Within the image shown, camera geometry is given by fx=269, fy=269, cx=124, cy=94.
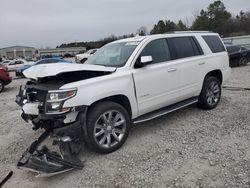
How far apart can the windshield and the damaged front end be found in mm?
732

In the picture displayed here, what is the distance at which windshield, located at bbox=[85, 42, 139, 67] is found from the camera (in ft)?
15.9

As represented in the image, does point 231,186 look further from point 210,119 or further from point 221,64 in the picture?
point 221,64

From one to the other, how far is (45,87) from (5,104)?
599 centimetres

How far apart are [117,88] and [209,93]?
9.46ft

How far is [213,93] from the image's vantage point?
641 cm

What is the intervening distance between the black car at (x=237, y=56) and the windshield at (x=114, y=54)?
12708mm

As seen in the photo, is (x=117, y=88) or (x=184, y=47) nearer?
(x=117, y=88)

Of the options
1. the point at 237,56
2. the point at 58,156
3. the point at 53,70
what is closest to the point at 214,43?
the point at 53,70

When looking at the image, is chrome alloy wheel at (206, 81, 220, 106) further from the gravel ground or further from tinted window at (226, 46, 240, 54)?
tinted window at (226, 46, 240, 54)

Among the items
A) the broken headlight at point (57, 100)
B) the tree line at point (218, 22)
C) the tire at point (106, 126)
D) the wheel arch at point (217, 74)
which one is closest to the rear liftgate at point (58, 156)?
the tire at point (106, 126)

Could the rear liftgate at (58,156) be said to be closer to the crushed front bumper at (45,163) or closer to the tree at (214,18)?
the crushed front bumper at (45,163)

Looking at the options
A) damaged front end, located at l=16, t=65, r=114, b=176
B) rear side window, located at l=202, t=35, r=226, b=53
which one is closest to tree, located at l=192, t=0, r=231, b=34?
rear side window, located at l=202, t=35, r=226, b=53

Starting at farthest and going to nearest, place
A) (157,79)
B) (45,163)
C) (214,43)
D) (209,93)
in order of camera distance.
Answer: (214,43) < (209,93) < (157,79) < (45,163)

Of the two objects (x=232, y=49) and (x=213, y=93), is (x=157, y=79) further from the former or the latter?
(x=232, y=49)
